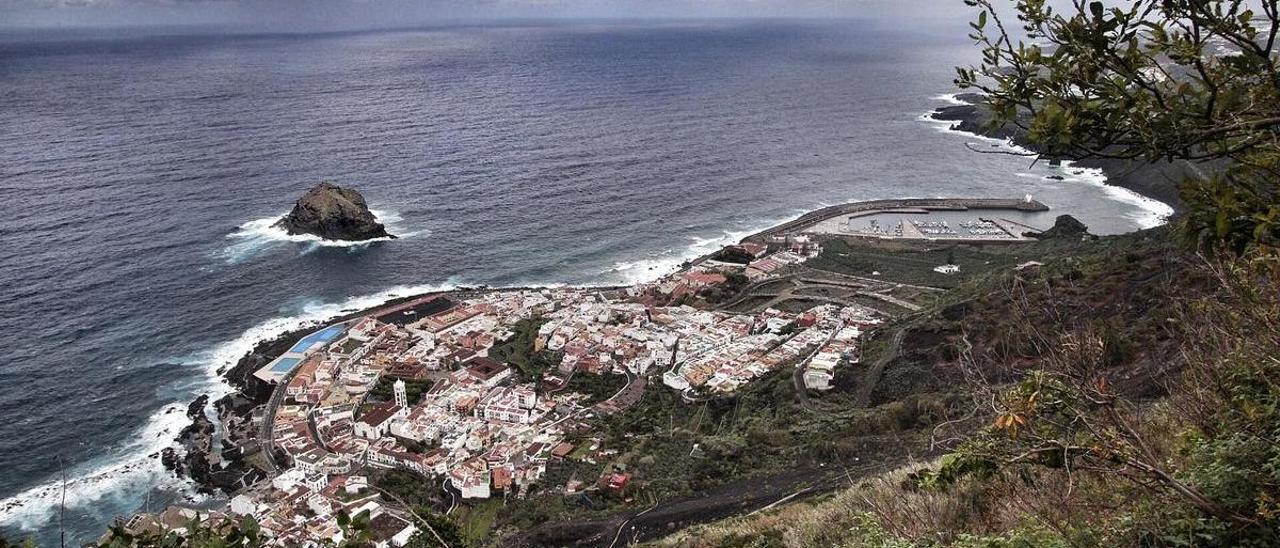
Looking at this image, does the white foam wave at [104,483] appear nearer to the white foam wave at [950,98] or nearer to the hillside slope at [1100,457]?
the hillside slope at [1100,457]

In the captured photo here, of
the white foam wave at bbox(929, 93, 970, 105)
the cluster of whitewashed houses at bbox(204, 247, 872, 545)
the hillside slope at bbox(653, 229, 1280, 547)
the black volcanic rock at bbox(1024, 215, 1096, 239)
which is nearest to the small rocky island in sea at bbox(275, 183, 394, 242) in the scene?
the cluster of whitewashed houses at bbox(204, 247, 872, 545)

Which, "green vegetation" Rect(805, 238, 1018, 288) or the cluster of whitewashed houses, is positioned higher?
"green vegetation" Rect(805, 238, 1018, 288)

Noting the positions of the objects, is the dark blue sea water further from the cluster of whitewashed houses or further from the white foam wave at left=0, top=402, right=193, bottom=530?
the cluster of whitewashed houses

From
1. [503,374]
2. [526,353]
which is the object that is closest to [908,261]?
[526,353]

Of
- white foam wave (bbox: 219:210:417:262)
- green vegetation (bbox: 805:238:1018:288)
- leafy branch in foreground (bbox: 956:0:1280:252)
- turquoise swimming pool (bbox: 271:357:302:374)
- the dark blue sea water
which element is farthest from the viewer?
white foam wave (bbox: 219:210:417:262)

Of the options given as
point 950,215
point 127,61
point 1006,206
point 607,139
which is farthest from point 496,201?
point 127,61
